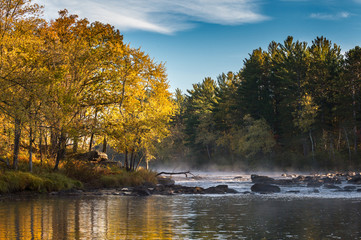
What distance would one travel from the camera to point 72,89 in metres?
32.6

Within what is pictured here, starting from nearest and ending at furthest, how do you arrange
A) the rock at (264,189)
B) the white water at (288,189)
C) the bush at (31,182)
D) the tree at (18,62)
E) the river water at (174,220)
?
the river water at (174,220) < the tree at (18,62) < the bush at (31,182) < the white water at (288,189) < the rock at (264,189)

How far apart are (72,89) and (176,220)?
722 inches

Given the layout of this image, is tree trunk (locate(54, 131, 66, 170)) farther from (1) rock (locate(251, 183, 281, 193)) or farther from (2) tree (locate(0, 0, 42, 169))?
(1) rock (locate(251, 183, 281, 193))

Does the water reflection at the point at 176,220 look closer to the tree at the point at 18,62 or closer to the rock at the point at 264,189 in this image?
the tree at the point at 18,62

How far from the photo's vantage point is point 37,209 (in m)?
19.8

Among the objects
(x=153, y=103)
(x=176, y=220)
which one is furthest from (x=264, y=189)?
(x=176, y=220)

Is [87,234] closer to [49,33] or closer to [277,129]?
[49,33]

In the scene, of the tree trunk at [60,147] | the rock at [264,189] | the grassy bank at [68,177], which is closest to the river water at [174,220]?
the grassy bank at [68,177]

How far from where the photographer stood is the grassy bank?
27306 millimetres

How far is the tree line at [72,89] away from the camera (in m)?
25.3

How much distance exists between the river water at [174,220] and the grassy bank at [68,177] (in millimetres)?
3078

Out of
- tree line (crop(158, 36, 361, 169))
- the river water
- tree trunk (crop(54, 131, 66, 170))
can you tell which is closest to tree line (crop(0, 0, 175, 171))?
tree trunk (crop(54, 131, 66, 170))

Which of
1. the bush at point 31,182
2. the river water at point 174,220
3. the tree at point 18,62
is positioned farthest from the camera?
the bush at point 31,182

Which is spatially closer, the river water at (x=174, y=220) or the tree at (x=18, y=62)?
the river water at (x=174, y=220)
